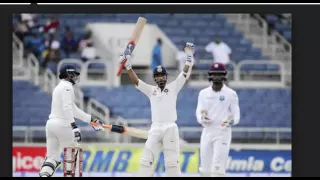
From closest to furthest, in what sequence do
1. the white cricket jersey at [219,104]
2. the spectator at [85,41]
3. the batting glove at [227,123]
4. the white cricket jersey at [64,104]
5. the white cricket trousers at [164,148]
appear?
the white cricket trousers at [164,148] → the white cricket jersey at [64,104] → the batting glove at [227,123] → the white cricket jersey at [219,104] → the spectator at [85,41]

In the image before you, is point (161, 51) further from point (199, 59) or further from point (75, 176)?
point (75, 176)

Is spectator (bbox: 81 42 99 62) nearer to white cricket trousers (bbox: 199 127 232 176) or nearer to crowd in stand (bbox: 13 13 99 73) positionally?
crowd in stand (bbox: 13 13 99 73)

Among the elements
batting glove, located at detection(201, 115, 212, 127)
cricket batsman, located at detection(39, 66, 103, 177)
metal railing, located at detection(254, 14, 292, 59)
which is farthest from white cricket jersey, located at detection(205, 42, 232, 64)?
cricket batsman, located at detection(39, 66, 103, 177)

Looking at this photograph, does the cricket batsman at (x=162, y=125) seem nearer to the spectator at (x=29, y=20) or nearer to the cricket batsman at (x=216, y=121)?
the cricket batsman at (x=216, y=121)

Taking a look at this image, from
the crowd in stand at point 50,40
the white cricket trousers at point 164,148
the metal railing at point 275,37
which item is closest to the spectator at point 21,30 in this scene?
the crowd in stand at point 50,40

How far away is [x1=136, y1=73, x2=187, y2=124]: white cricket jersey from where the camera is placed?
14.5m

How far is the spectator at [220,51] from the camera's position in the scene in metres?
23.5

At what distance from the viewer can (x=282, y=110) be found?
23.2 m

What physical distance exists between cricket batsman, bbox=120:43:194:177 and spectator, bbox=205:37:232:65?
29.0ft

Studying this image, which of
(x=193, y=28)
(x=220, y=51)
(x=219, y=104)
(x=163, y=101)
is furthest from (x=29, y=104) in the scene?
(x=163, y=101)

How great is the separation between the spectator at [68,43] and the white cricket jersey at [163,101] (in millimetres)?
9267

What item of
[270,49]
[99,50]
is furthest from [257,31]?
[99,50]
